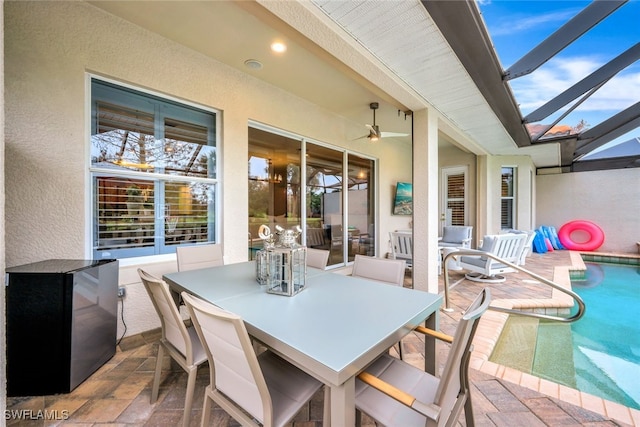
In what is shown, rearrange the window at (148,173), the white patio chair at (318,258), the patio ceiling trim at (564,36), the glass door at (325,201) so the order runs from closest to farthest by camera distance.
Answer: the patio ceiling trim at (564,36) < the window at (148,173) < the white patio chair at (318,258) < the glass door at (325,201)

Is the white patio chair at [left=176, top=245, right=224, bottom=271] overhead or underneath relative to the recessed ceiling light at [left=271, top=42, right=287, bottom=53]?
underneath

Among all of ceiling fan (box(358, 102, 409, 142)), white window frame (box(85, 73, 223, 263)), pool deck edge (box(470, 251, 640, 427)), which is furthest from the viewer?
ceiling fan (box(358, 102, 409, 142))

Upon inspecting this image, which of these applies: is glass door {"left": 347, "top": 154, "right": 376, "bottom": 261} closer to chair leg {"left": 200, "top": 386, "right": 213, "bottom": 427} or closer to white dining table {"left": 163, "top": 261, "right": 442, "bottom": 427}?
white dining table {"left": 163, "top": 261, "right": 442, "bottom": 427}

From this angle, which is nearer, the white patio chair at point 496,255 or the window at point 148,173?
the window at point 148,173

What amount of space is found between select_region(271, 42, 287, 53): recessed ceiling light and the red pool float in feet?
31.3

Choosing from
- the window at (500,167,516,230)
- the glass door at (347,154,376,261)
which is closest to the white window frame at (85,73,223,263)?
→ the glass door at (347,154,376,261)

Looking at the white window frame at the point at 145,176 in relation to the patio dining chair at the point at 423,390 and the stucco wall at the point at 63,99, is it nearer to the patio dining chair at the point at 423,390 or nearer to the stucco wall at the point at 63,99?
the stucco wall at the point at 63,99

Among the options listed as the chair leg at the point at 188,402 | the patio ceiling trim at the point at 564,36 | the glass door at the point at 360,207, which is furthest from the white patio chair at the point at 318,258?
the patio ceiling trim at the point at 564,36

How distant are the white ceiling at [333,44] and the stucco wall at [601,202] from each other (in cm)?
653

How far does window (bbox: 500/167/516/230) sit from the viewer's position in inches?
277

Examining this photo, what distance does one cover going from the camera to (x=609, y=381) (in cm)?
221

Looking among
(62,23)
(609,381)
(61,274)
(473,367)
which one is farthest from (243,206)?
(609,381)

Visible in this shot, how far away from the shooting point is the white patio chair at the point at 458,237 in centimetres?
575

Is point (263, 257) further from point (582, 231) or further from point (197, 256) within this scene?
point (582, 231)
